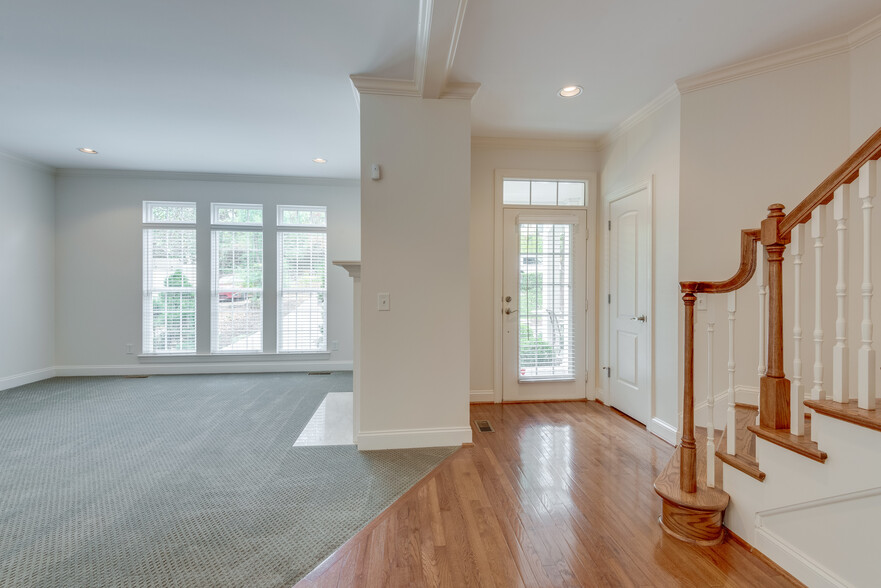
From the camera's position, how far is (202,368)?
486cm

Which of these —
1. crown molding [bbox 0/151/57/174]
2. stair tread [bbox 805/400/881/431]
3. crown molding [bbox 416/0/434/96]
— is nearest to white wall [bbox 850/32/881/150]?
stair tread [bbox 805/400/881/431]

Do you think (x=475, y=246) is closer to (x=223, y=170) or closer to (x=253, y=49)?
(x=253, y=49)

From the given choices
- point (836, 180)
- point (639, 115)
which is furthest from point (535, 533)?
point (639, 115)

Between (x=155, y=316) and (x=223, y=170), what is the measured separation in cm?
211

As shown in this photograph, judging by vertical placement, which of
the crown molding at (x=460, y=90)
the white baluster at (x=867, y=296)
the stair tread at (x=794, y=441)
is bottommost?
the stair tread at (x=794, y=441)

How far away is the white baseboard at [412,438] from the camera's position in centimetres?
260

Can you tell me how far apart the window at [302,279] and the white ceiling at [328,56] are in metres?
1.63

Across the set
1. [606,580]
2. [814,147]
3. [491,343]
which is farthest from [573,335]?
[606,580]

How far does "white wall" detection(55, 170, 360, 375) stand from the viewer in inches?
183

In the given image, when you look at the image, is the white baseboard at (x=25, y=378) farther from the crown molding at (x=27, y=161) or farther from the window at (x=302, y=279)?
the window at (x=302, y=279)

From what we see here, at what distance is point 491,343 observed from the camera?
3.61 metres

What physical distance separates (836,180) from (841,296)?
0.42m

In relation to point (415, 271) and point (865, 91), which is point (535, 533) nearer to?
point (415, 271)

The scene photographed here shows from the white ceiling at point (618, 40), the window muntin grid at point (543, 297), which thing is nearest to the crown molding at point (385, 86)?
the white ceiling at point (618, 40)
